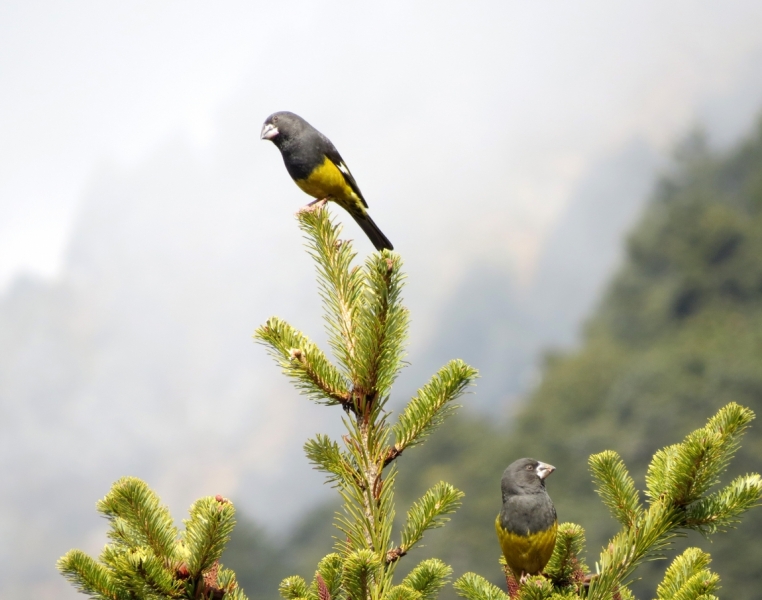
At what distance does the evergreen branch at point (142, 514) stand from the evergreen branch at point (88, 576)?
157 millimetres

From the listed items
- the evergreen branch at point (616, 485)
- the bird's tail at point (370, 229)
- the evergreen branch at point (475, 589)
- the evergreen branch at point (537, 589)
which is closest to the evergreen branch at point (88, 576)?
the evergreen branch at point (475, 589)

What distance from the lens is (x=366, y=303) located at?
290 centimetres

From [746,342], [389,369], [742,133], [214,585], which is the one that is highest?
[742,133]

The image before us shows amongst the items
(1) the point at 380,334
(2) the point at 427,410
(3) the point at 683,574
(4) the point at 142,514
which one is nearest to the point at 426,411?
(2) the point at 427,410

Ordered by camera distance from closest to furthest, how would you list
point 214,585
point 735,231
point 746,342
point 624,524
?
point 214,585 → point 624,524 → point 746,342 → point 735,231

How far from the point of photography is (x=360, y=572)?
7.86 feet

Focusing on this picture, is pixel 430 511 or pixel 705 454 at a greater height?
pixel 430 511

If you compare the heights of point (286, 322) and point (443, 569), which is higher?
point (286, 322)

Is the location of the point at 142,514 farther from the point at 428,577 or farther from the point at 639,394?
the point at 639,394

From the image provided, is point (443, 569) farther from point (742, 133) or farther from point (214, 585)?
point (742, 133)

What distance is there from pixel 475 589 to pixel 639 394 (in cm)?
8153

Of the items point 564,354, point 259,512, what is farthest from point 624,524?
point 259,512

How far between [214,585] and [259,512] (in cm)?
16112

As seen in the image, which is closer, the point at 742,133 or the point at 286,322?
the point at 286,322
